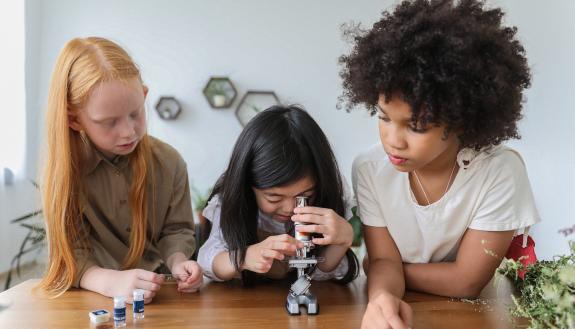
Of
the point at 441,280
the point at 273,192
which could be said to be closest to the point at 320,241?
the point at 273,192

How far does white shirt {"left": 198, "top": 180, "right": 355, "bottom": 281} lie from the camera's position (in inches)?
44.4

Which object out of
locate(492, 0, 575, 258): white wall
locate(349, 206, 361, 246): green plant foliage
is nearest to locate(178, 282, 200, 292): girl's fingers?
locate(349, 206, 361, 246): green plant foliage

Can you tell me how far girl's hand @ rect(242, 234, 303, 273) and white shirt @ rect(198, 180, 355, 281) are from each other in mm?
111

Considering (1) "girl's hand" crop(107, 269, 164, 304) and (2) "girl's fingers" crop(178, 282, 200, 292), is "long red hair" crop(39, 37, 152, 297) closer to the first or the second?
(1) "girl's hand" crop(107, 269, 164, 304)

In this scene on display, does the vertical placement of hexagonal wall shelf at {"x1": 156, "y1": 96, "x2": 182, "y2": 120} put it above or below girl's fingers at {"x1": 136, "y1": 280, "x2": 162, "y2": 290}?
above

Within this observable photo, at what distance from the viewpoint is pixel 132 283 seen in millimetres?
1007

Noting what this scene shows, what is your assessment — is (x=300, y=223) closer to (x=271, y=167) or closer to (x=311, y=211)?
(x=311, y=211)

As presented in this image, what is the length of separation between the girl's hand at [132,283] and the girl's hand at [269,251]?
7.1 inches

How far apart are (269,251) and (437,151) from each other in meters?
0.37

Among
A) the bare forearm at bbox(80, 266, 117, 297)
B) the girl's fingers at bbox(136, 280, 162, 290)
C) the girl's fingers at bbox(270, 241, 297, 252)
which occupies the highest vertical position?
the girl's fingers at bbox(270, 241, 297, 252)

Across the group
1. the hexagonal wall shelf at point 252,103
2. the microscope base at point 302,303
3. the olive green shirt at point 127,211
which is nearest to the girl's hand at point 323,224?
the microscope base at point 302,303

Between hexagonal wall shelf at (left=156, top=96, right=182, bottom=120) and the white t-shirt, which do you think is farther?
hexagonal wall shelf at (left=156, top=96, right=182, bottom=120)

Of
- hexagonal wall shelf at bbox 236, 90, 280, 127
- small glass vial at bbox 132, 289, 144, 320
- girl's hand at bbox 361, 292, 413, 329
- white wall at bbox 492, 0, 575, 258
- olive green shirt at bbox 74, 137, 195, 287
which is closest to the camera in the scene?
girl's hand at bbox 361, 292, 413, 329

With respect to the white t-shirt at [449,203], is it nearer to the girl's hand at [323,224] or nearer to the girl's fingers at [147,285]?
the girl's hand at [323,224]
